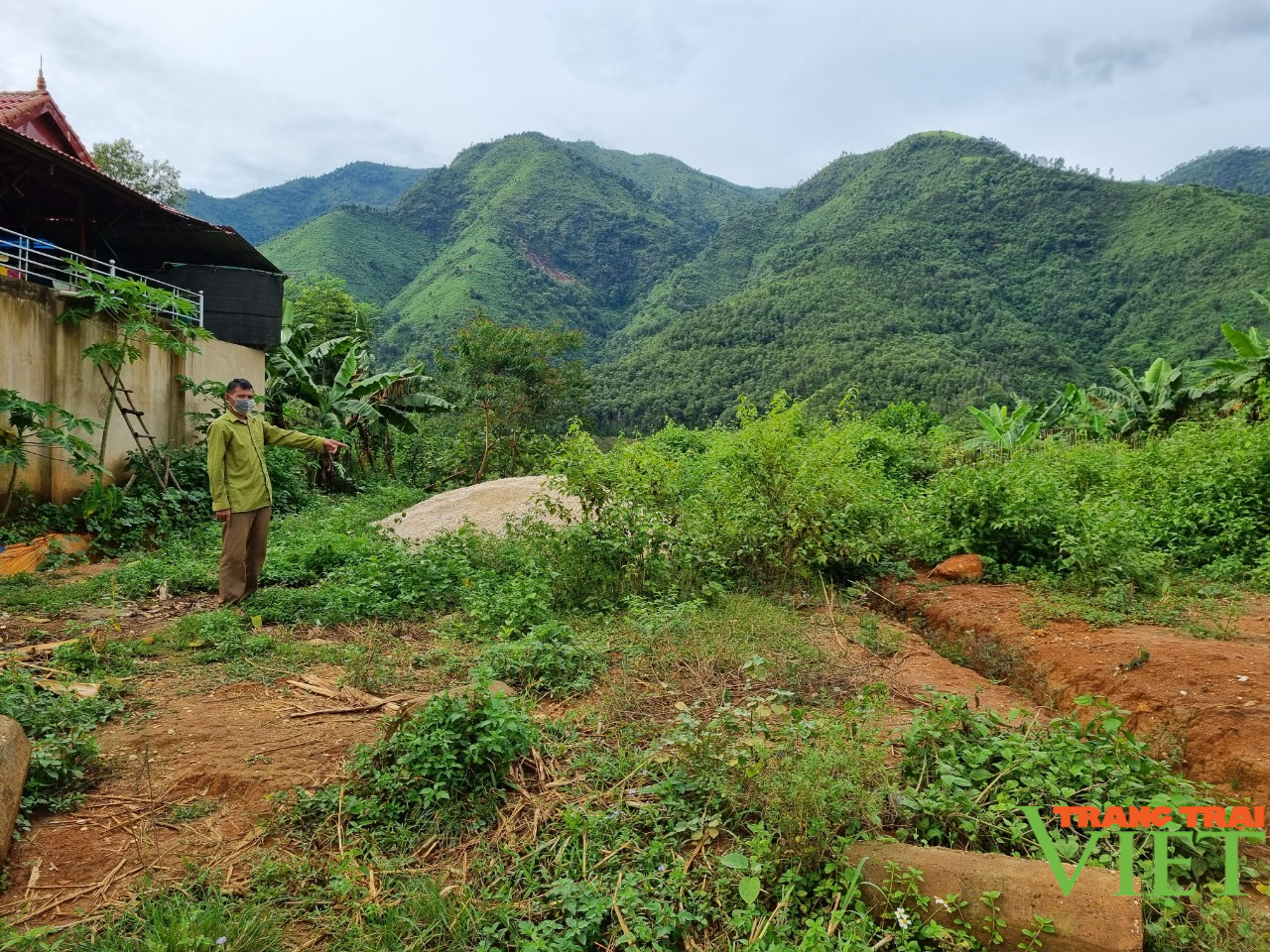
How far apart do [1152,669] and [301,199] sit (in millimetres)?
106785

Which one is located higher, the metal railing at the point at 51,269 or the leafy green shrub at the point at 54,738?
the metal railing at the point at 51,269

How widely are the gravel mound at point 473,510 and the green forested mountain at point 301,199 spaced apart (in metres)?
72.9

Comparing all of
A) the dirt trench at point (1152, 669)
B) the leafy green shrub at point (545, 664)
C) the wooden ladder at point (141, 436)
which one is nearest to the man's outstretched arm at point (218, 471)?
the leafy green shrub at point (545, 664)

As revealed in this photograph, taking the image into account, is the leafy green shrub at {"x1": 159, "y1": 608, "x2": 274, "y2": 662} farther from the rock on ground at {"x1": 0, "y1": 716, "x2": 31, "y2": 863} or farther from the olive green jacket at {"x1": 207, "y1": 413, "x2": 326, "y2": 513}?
the rock on ground at {"x1": 0, "y1": 716, "x2": 31, "y2": 863}

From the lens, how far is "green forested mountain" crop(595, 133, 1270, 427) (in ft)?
113

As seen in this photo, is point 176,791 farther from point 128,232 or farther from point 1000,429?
point 1000,429

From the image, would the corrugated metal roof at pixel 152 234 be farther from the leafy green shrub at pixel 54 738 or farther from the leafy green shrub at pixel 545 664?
the leafy green shrub at pixel 545 664

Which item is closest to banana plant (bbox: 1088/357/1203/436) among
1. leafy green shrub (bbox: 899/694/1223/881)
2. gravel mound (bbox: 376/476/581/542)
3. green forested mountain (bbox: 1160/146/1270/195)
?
gravel mound (bbox: 376/476/581/542)

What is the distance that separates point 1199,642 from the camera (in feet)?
14.9

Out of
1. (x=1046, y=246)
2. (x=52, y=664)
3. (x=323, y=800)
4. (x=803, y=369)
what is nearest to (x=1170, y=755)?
(x=323, y=800)

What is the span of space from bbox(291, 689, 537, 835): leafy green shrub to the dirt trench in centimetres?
310

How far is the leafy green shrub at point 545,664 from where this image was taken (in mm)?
4102

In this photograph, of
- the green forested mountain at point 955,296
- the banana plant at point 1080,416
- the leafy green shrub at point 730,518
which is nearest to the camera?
the leafy green shrub at point 730,518

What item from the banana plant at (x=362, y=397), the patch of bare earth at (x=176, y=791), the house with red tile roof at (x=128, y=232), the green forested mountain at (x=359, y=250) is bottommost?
the patch of bare earth at (x=176, y=791)
